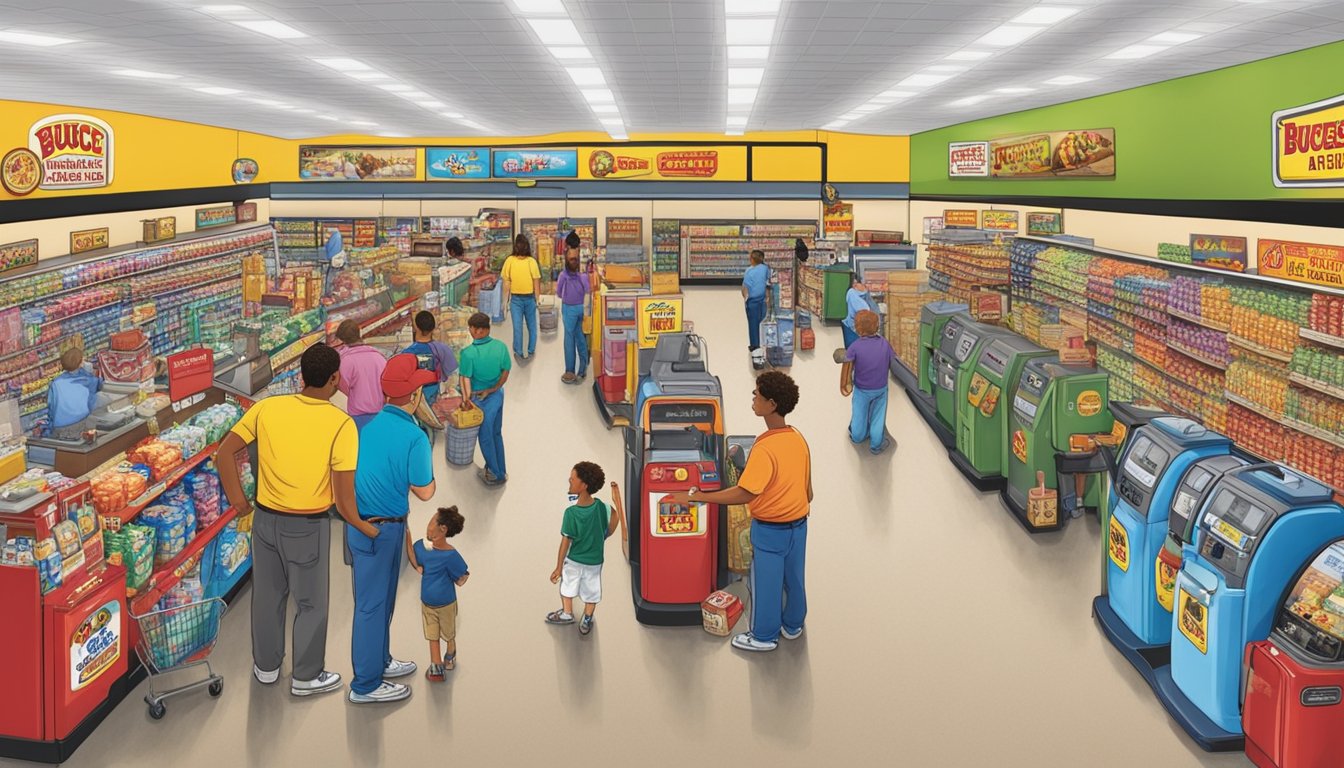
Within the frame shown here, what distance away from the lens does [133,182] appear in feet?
53.3

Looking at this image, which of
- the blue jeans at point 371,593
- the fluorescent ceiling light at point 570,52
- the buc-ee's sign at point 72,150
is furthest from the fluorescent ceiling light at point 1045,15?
the buc-ee's sign at point 72,150

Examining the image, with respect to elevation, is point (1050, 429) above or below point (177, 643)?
above

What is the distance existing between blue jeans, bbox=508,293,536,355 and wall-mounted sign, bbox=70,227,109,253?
18.5 feet

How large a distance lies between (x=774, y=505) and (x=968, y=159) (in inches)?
579

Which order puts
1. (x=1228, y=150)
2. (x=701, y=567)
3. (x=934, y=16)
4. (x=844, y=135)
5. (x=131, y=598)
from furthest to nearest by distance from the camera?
1. (x=844, y=135)
2. (x=1228, y=150)
3. (x=934, y=16)
4. (x=701, y=567)
5. (x=131, y=598)

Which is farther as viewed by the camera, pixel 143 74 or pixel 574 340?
pixel 574 340

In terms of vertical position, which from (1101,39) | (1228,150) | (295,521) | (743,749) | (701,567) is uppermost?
(1101,39)

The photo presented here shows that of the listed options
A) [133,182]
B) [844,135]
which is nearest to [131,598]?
[133,182]

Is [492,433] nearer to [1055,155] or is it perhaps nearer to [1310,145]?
[1310,145]

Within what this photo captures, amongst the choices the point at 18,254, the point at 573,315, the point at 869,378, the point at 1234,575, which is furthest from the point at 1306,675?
the point at 18,254

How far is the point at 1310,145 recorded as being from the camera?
828 centimetres

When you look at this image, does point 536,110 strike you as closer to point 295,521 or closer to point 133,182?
point 133,182

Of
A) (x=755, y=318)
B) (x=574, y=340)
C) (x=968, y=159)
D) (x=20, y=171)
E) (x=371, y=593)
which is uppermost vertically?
(x=968, y=159)

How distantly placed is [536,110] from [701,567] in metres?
10.5
